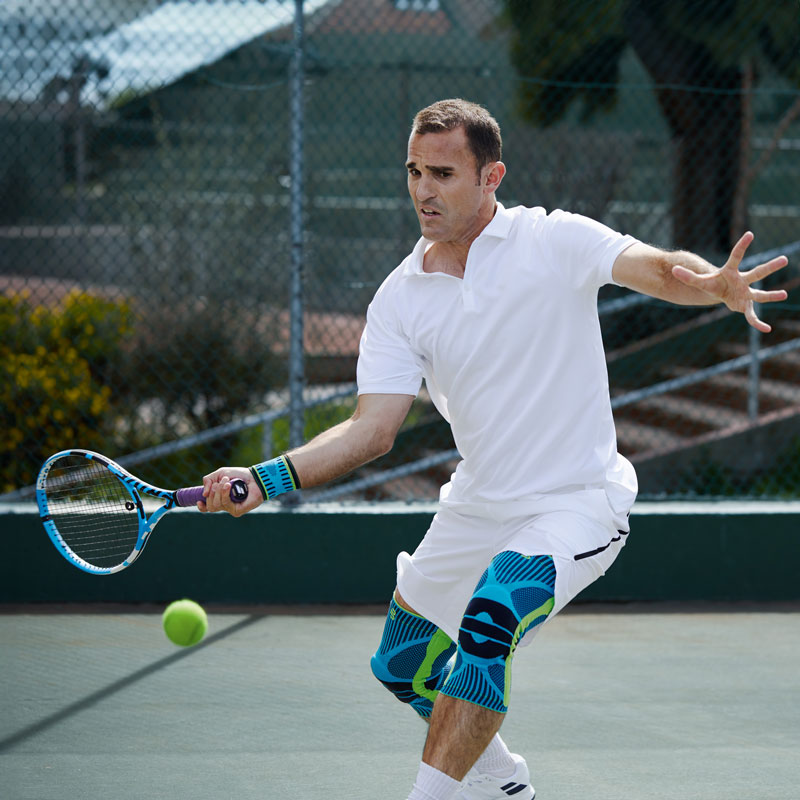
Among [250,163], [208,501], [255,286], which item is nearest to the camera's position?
[208,501]

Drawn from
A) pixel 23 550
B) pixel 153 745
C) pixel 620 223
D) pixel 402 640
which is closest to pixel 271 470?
pixel 402 640

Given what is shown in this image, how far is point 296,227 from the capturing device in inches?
235

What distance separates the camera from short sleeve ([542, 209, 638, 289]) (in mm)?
3246

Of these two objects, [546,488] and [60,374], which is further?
[60,374]

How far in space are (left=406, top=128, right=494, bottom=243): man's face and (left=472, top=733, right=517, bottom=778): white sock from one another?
1390 mm

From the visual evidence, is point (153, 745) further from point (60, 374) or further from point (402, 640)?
point (60, 374)

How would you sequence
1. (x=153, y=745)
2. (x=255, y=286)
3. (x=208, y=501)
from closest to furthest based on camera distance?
(x=208, y=501)
(x=153, y=745)
(x=255, y=286)

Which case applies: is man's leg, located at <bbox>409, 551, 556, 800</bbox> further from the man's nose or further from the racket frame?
the man's nose

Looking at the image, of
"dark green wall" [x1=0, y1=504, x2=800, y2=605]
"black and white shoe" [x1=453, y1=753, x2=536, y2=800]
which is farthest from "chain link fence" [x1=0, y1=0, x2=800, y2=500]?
"black and white shoe" [x1=453, y1=753, x2=536, y2=800]

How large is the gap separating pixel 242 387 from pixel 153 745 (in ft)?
12.1

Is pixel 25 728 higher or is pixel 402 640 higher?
pixel 402 640

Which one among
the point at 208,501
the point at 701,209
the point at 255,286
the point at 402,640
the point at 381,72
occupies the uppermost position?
the point at 381,72

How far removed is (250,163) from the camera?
8.80m

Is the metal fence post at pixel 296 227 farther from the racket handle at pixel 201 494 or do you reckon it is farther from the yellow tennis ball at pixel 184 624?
the racket handle at pixel 201 494
